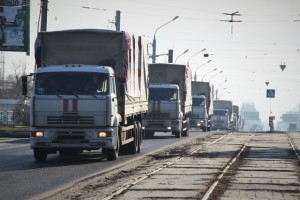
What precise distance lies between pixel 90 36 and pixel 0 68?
78461mm

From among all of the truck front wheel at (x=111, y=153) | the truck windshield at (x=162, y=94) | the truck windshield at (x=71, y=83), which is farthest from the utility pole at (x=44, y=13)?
the truck windshield at (x=71, y=83)

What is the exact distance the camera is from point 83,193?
1373 cm

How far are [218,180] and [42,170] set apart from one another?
182 inches

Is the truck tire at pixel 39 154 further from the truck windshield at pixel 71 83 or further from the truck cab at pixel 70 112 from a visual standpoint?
the truck windshield at pixel 71 83

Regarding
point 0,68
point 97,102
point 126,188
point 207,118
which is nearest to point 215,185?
point 126,188

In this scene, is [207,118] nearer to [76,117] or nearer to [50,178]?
[76,117]

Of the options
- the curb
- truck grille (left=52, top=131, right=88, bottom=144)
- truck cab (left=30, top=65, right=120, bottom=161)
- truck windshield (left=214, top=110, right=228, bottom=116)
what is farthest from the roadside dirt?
truck windshield (left=214, top=110, right=228, bottom=116)

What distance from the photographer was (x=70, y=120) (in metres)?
20.4

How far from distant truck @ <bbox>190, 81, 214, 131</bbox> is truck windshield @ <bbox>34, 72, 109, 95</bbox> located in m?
33.7

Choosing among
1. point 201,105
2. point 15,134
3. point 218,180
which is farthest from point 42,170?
point 201,105

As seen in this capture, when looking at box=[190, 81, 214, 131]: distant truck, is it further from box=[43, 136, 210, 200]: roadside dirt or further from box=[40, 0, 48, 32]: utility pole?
box=[43, 136, 210, 200]: roadside dirt

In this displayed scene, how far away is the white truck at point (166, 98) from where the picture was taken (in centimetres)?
3816

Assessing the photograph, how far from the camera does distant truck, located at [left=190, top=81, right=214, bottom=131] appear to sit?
54.5m

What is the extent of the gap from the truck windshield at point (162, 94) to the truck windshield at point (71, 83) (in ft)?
55.3
